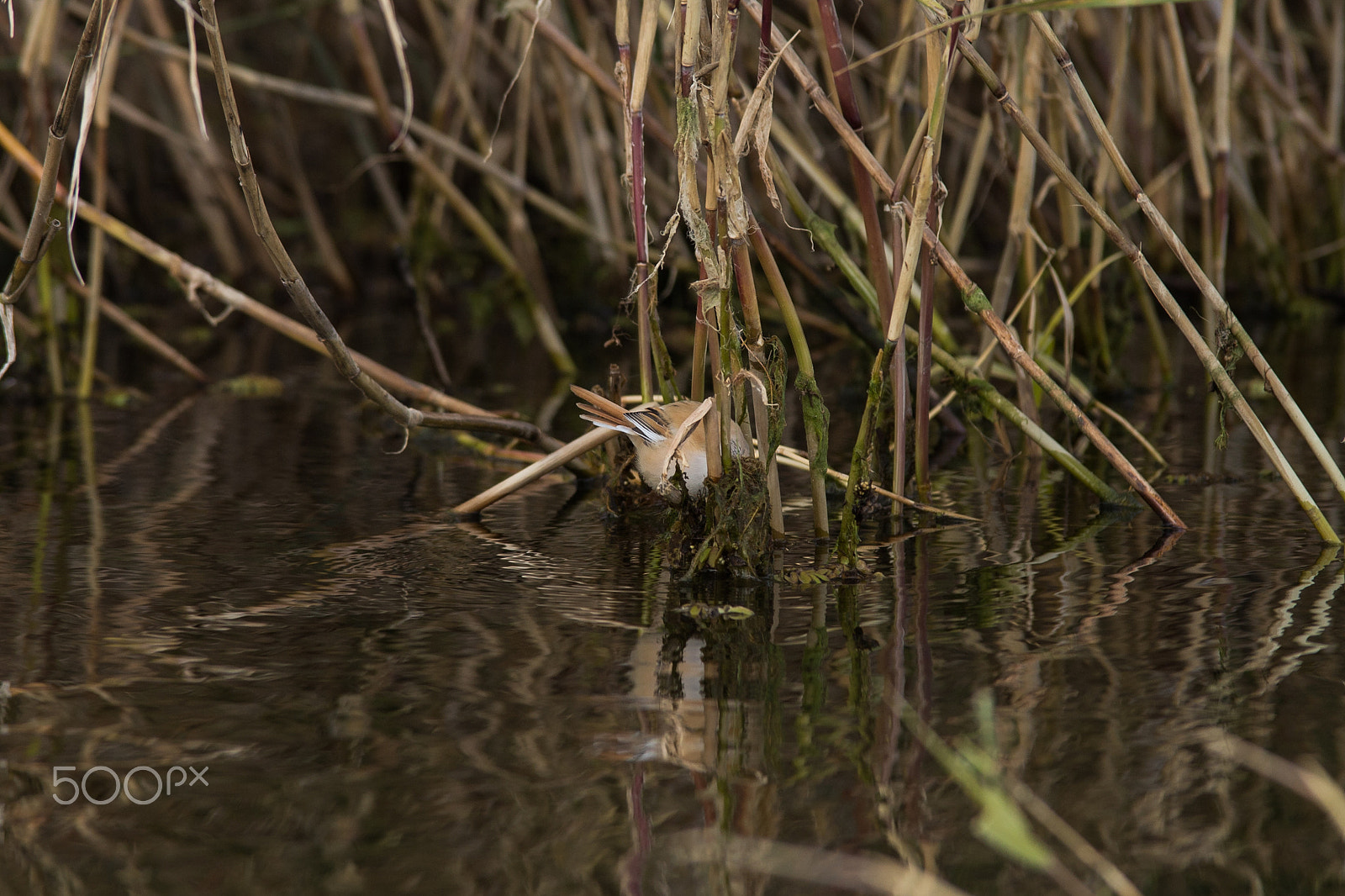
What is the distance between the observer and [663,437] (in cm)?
204

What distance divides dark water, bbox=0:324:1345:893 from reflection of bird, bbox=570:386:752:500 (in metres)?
0.14

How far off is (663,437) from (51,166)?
859 millimetres

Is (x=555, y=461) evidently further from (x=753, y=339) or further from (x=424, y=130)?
(x=424, y=130)

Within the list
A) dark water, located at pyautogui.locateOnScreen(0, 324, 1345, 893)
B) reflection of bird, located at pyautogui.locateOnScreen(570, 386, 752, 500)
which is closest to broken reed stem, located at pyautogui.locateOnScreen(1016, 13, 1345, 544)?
dark water, located at pyautogui.locateOnScreen(0, 324, 1345, 893)

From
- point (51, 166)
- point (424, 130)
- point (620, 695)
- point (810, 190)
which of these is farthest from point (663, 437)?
point (810, 190)

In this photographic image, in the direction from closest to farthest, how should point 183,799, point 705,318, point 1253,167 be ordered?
point 183,799
point 705,318
point 1253,167

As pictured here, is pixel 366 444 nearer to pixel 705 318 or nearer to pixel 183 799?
pixel 705 318

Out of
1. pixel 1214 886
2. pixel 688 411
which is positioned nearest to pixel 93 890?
pixel 1214 886

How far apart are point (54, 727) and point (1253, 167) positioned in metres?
5.22

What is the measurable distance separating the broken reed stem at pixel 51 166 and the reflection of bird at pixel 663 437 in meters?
0.73

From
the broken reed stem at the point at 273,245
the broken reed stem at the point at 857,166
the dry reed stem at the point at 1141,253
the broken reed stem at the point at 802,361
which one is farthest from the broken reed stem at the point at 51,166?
the dry reed stem at the point at 1141,253

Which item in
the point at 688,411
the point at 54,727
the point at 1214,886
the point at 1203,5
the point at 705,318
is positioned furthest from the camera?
the point at 1203,5

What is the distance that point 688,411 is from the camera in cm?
205

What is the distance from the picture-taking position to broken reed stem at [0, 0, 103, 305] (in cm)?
167
